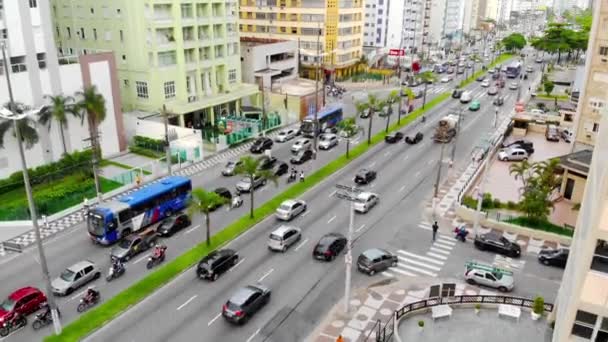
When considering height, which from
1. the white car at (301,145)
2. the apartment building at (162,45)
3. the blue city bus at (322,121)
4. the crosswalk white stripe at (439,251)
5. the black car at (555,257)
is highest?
the apartment building at (162,45)

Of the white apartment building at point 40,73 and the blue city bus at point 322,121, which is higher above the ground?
the white apartment building at point 40,73

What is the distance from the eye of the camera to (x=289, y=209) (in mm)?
43219

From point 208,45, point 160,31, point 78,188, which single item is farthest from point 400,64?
point 78,188

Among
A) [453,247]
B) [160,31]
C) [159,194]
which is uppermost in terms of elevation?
[160,31]

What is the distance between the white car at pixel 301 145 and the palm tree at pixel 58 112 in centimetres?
2505

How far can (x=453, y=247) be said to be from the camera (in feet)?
131

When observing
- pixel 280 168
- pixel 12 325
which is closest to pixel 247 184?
pixel 280 168

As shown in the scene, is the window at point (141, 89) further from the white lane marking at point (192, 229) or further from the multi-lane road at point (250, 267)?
the white lane marking at point (192, 229)

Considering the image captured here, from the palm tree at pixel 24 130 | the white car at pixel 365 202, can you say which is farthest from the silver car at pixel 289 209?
the palm tree at pixel 24 130

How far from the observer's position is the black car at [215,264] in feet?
111

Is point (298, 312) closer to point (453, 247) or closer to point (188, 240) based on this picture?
point (188, 240)

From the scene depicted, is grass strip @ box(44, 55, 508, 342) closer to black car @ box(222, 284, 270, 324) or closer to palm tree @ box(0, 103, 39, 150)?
black car @ box(222, 284, 270, 324)

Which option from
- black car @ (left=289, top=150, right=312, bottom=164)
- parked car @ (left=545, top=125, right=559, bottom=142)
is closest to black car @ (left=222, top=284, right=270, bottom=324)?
black car @ (left=289, top=150, right=312, bottom=164)

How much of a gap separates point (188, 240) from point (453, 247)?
70.4 ft
